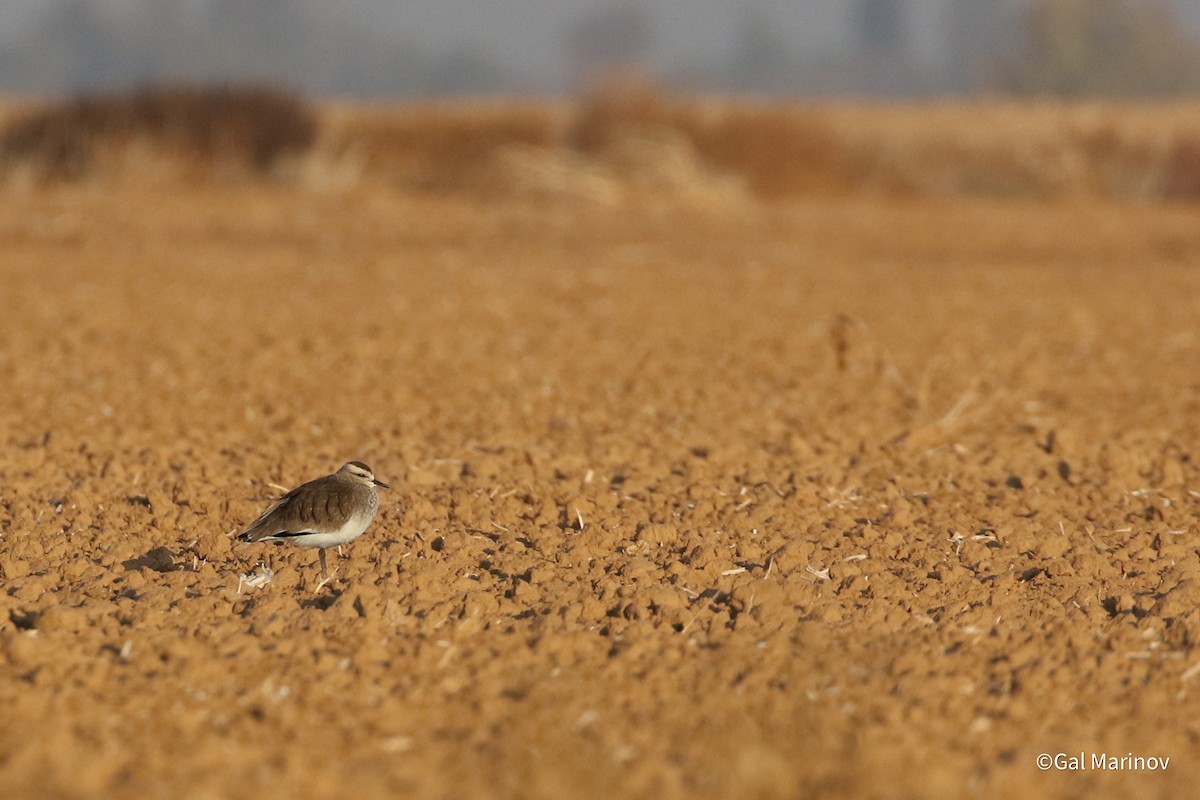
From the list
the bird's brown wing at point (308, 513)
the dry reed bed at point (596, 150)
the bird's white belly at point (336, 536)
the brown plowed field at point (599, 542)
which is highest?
the bird's brown wing at point (308, 513)

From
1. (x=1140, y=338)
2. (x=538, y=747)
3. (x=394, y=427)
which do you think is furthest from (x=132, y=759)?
(x=1140, y=338)

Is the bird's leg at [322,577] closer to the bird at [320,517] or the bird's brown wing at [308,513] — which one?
the bird at [320,517]

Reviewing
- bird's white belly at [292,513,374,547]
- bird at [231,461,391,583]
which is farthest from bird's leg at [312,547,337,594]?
bird's white belly at [292,513,374,547]

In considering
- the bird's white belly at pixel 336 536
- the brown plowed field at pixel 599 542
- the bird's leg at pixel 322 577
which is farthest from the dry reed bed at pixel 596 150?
the bird's white belly at pixel 336 536

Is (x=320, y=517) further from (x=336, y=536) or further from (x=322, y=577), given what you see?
(x=322, y=577)

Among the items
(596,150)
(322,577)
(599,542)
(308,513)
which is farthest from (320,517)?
(596,150)

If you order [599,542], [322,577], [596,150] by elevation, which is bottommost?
[596,150]

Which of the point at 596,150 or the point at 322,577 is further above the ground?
the point at 322,577
